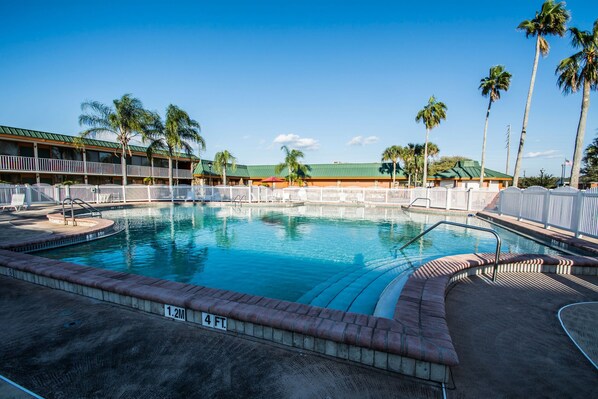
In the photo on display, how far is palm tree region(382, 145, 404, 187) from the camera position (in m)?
33.7

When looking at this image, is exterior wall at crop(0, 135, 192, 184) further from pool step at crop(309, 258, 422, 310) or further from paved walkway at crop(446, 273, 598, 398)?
paved walkway at crop(446, 273, 598, 398)

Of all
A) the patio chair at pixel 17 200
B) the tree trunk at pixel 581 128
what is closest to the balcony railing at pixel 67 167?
the patio chair at pixel 17 200

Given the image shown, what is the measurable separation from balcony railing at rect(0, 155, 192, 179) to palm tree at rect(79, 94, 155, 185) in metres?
3.83

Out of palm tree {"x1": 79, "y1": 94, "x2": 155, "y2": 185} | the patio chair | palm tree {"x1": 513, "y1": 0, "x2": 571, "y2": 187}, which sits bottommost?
the patio chair

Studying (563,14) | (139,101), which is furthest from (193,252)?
(563,14)

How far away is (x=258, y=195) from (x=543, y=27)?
2250cm

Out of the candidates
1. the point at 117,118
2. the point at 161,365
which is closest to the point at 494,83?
the point at 161,365

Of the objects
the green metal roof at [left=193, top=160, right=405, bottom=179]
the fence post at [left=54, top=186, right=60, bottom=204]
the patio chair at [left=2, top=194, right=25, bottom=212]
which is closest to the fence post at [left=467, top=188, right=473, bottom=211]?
the green metal roof at [left=193, top=160, right=405, bottom=179]

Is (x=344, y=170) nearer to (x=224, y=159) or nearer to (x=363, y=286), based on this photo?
(x=224, y=159)

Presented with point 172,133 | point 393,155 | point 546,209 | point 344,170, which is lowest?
point 546,209

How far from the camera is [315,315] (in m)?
2.72

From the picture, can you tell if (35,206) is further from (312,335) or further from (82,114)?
(312,335)

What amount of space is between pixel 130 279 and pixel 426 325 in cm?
364

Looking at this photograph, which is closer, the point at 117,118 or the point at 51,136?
the point at 117,118
